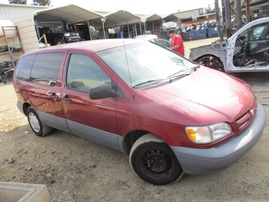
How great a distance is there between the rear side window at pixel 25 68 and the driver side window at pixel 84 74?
1.28 metres

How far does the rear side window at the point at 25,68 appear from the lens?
4.21 metres

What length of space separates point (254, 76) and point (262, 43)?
934 millimetres

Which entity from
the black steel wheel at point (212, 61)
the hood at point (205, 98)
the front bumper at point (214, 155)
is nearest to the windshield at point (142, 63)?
the hood at point (205, 98)

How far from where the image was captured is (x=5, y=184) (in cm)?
229

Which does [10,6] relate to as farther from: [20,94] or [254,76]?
[254,76]

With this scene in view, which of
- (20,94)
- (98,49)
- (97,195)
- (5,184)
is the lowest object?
(97,195)

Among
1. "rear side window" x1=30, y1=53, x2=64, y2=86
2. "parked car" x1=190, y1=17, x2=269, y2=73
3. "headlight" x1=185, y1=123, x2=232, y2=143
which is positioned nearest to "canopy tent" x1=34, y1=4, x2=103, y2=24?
"parked car" x1=190, y1=17, x2=269, y2=73

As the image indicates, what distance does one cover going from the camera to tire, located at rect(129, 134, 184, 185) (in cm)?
248

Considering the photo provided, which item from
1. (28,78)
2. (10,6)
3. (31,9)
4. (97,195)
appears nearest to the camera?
(97,195)

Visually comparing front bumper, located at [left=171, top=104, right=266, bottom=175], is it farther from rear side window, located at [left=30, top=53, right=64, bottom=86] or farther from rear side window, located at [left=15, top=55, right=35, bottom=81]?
rear side window, located at [left=15, top=55, right=35, bottom=81]

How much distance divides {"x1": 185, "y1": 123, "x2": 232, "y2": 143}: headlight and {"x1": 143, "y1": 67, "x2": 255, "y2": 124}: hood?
6cm

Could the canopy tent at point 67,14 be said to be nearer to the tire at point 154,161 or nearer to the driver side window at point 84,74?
the driver side window at point 84,74

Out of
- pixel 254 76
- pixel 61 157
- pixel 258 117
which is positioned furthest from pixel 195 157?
pixel 254 76

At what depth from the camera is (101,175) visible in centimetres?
305
